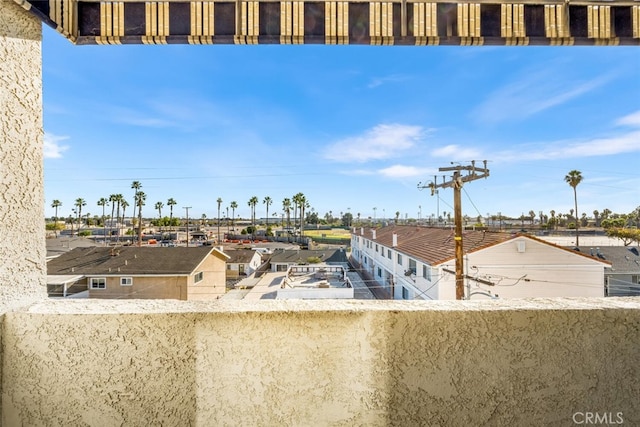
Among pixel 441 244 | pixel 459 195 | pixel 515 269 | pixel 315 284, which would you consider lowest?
pixel 315 284

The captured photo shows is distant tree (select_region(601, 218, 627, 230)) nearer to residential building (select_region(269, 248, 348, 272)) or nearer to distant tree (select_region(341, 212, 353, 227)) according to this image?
residential building (select_region(269, 248, 348, 272))

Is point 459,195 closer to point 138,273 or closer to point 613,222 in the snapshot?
point 138,273

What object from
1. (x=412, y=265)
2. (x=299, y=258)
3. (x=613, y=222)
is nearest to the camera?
(x=412, y=265)

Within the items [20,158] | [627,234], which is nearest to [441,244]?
[20,158]

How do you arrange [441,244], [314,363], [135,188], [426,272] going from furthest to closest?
[135,188] → [441,244] → [426,272] → [314,363]

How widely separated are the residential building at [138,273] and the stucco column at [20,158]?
550 inches

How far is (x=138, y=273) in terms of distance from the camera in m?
13.8

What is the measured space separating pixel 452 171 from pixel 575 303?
27.0 feet

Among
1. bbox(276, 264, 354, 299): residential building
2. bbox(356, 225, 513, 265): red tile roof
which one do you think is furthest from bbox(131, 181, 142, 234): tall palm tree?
bbox(356, 225, 513, 265): red tile roof

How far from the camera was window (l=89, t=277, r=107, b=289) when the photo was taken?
13836mm

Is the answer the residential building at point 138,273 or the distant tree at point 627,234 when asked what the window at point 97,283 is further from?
the distant tree at point 627,234

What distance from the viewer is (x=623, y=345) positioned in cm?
114

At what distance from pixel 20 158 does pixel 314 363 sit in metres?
1.53

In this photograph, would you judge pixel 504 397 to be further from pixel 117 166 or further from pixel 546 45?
pixel 117 166
